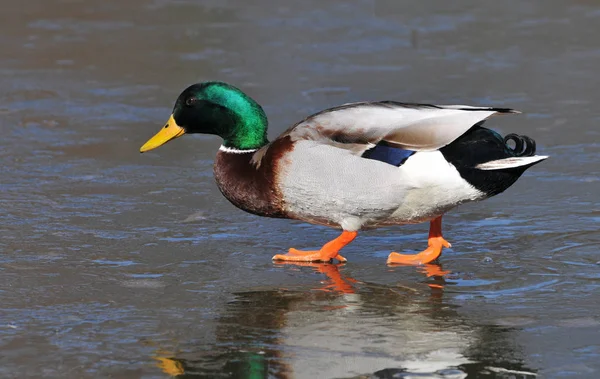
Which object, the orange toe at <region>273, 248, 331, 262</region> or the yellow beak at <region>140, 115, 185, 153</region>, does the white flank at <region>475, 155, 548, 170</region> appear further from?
the yellow beak at <region>140, 115, 185, 153</region>

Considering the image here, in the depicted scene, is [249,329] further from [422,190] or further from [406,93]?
[406,93]

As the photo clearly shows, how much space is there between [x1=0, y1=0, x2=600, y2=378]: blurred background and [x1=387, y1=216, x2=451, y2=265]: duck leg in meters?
0.08

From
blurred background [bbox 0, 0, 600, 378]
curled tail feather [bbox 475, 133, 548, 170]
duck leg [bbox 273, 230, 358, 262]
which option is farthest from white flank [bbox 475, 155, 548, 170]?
duck leg [bbox 273, 230, 358, 262]

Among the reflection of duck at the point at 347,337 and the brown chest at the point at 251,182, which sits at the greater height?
the brown chest at the point at 251,182

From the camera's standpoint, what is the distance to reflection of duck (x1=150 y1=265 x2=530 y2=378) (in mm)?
3801

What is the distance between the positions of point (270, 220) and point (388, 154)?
1093 millimetres

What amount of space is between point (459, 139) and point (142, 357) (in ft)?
5.67

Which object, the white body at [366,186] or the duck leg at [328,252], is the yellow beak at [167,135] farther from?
the duck leg at [328,252]

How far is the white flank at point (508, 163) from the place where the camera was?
4758 mm

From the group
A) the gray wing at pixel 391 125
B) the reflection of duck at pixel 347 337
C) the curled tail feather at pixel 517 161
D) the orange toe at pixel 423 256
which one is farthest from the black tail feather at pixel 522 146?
the reflection of duck at pixel 347 337

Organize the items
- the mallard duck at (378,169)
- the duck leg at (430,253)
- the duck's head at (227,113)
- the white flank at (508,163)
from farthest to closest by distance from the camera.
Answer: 1. the duck's head at (227,113)
2. the duck leg at (430,253)
3. the mallard duck at (378,169)
4. the white flank at (508,163)

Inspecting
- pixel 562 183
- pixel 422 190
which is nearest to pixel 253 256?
pixel 422 190

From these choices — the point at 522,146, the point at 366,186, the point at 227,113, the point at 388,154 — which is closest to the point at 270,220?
the point at 227,113

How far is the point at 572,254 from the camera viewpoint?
507 centimetres
